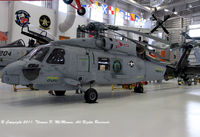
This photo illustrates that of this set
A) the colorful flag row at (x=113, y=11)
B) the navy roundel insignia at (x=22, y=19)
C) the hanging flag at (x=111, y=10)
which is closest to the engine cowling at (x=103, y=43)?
the navy roundel insignia at (x=22, y=19)

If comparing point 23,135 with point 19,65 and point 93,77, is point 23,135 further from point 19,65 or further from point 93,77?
point 93,77

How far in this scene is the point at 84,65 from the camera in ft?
20.1

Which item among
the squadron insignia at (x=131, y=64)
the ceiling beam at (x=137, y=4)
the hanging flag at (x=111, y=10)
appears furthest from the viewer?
the hanging flag at (x=111, y=10)

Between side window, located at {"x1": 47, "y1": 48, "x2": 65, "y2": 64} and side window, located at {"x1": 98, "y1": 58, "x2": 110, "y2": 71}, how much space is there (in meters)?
1.53

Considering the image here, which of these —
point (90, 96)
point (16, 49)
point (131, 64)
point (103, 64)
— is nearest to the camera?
point (90, 96)

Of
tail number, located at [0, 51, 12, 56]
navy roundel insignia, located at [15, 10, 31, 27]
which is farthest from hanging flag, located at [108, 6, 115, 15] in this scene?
tail number, located at [0, 51, 12, 56]

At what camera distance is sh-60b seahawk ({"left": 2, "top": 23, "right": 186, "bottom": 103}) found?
5.09 metres

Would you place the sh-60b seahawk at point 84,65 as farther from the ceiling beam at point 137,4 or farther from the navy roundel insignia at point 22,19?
the ceiling beam at point 137,4

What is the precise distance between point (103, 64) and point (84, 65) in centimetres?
89

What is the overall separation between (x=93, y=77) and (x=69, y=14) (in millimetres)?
12886

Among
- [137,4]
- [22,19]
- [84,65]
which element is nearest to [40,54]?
[84,65]

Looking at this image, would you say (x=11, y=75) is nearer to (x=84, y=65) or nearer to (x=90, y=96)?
(x=84, y=65)

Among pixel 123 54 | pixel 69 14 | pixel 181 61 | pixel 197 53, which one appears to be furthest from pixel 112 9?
pixel 123 54

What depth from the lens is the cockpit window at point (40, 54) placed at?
17.4 feet
